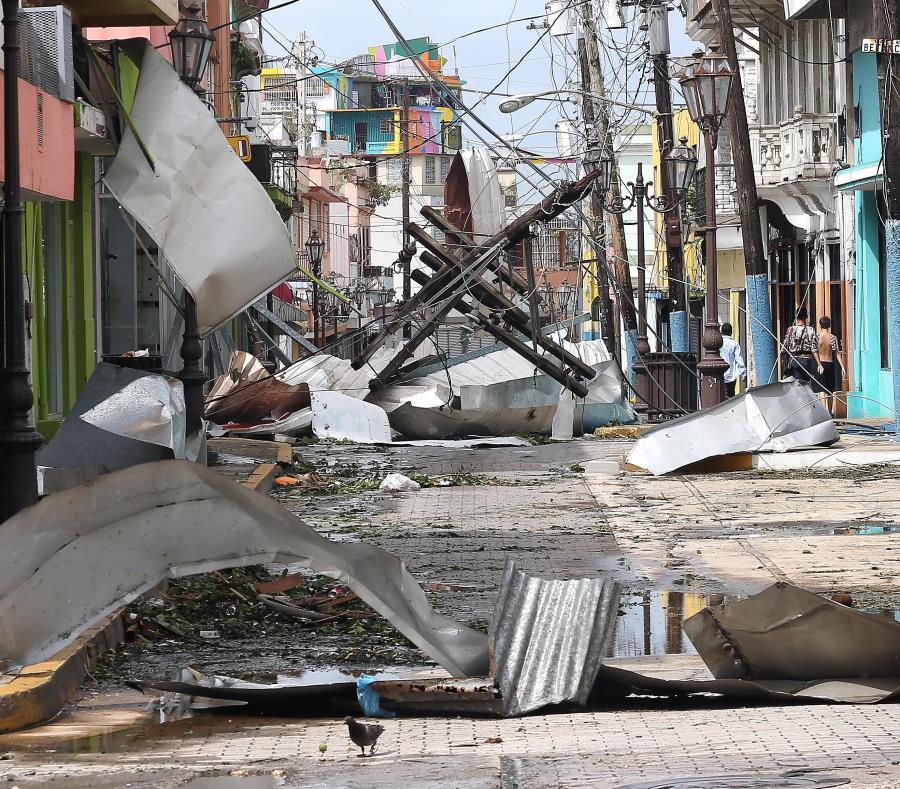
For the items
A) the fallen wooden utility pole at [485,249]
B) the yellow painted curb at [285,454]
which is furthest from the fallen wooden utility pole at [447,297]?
the yellow painted curb at [285,454]

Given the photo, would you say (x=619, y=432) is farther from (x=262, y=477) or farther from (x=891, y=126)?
(x=262, y=477)

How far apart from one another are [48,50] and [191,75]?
234 centimetres

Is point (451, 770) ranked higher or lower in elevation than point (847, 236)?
lower

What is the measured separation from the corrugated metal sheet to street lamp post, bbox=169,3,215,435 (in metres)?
9.25

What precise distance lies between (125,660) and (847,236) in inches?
851

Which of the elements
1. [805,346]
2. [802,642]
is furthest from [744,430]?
[802,642]

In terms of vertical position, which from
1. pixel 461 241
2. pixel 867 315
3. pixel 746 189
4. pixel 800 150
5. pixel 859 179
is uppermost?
pixel 800 150

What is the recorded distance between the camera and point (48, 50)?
1400 cm

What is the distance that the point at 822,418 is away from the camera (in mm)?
17469

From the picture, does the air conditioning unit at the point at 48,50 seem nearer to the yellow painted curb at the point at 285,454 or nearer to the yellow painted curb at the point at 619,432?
the yellow painted curb at the point at 285,454

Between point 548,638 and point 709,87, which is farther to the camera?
point 709,87

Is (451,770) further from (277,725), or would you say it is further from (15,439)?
(15,439)

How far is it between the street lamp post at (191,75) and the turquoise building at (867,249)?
37.9 ft

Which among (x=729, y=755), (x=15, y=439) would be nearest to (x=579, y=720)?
(x=729, y=755)
